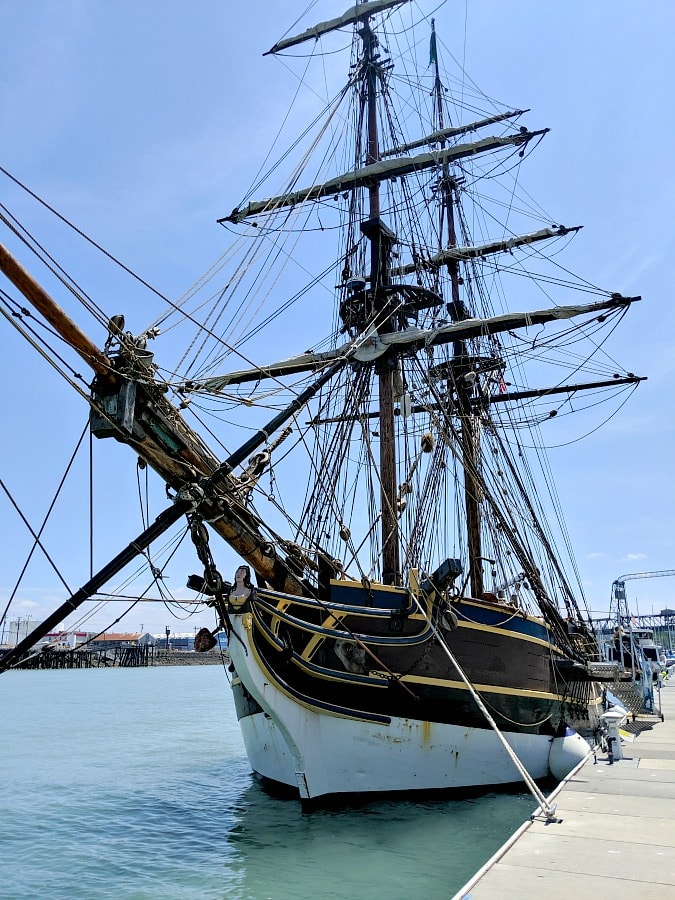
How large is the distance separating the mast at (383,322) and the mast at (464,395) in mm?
2202

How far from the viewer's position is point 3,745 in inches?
879

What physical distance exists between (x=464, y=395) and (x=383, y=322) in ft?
29.6

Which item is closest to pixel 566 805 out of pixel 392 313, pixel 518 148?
pixel 392 313

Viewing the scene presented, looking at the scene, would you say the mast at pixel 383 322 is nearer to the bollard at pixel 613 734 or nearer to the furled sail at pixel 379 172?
the furled sail at pixel 379 172

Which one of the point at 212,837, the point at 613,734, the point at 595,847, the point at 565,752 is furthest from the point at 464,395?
the point at 595,847

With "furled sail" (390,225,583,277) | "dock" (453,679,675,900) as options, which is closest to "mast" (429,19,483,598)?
"furled sail" (390,225,583,277)

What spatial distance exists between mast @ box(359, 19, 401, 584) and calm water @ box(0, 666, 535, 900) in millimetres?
4964

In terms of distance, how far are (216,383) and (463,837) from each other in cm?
1131

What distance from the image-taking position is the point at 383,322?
1645 cm

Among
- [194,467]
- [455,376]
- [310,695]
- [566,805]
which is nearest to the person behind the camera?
[566,805]

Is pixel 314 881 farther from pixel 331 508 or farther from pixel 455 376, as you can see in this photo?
pixel 455 376

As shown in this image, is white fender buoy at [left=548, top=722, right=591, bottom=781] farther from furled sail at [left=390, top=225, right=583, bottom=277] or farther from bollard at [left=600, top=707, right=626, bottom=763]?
furled sail at [left=390, top=225, right=583, bottom=277]

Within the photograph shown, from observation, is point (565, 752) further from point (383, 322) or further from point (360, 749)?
point (383, 322)

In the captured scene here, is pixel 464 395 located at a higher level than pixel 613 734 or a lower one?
higher
